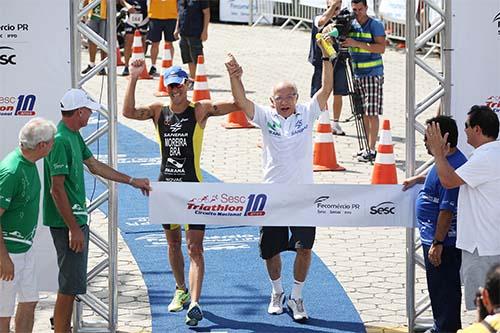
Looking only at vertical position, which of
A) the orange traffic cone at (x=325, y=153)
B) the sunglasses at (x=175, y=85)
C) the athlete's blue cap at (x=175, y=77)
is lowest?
the orange traffic cone at (x=325, y=153)

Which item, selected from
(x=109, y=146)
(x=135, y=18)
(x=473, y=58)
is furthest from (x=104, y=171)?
(x=135, y=18)

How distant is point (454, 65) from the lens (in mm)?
8305

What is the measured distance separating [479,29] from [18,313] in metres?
3.90

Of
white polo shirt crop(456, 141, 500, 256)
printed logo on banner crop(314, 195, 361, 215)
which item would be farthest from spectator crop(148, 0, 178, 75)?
white polo shirt crop(456, 141, 500, 256)

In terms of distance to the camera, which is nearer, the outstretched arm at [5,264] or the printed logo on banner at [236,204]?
the outstretched arm at [5,264]

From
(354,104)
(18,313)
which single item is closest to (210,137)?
(354,104)

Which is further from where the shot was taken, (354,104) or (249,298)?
(354,104)

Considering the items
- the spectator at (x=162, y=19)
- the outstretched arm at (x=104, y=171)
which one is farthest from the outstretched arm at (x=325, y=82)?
the spectator at (x=162, y=19)

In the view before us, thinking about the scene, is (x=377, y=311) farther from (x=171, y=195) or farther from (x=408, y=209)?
(x=171, y=195)

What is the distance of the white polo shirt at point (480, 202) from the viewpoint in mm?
7391

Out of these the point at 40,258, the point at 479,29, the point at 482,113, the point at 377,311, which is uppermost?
the point at 479,29

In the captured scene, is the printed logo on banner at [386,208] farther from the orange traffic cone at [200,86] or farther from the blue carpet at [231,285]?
the orange traffic cone at [200,86]

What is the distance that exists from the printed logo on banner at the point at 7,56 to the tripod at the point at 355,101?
6.87 meters

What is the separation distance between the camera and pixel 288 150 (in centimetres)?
881
